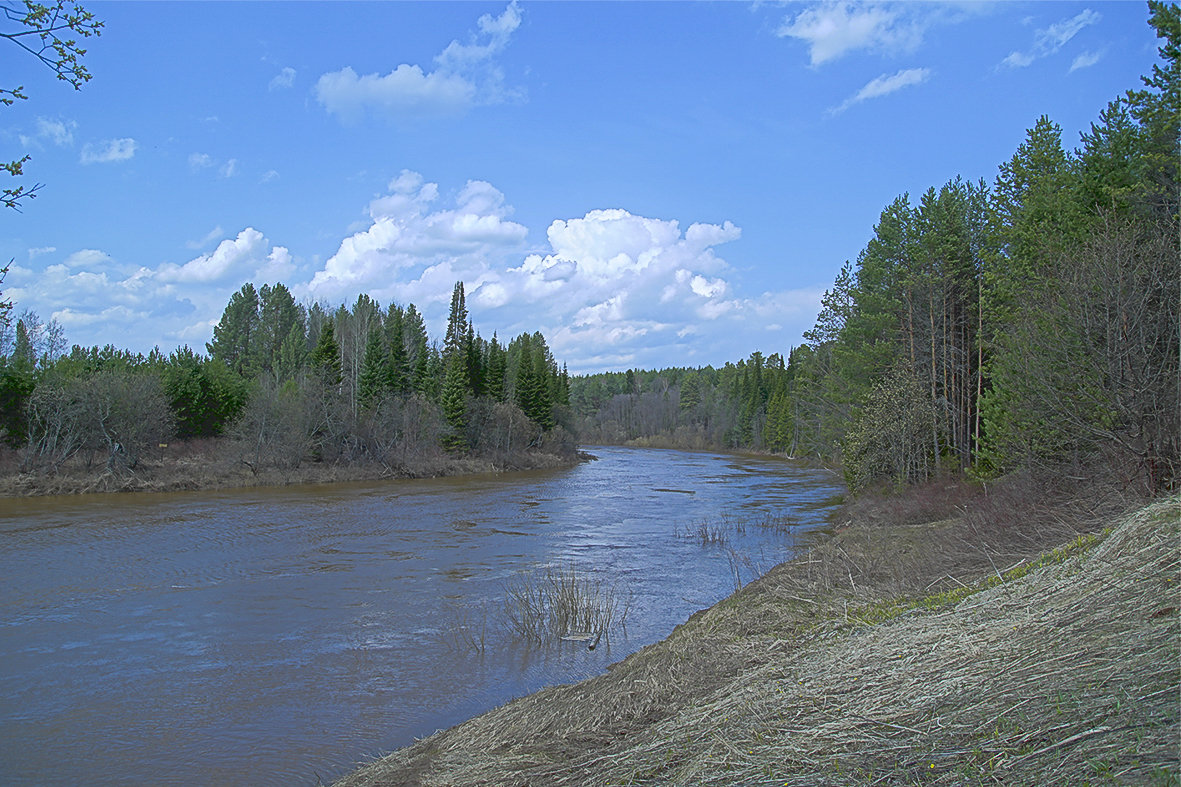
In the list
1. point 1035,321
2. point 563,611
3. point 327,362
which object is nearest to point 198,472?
point 327,362

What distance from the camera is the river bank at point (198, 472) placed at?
124ft

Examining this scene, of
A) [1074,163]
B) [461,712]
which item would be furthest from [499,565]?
[1074,163]

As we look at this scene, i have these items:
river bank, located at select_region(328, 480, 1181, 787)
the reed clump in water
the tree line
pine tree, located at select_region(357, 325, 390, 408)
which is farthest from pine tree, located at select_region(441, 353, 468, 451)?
river bank, located at select_region(328, 480, 1181, 787)

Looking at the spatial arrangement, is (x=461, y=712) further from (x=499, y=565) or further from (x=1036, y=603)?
(x=499, y=565)

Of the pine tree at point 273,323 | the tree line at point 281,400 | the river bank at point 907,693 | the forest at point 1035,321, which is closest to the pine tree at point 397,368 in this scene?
the tree line at point 281,400

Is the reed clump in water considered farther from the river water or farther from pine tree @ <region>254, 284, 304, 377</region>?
pine tree @ <region>254, 284, 304, 377</region>

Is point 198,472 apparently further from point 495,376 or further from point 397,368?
point 495,376

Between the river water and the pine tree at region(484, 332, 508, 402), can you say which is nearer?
the river water

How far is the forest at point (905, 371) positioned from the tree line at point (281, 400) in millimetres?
167

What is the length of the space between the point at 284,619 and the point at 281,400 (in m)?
35.8

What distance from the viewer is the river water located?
9.98 metres

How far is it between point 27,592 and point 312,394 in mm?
32965

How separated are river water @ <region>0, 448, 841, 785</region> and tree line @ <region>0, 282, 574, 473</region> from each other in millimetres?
8626

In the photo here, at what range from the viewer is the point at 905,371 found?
30.0 metres
